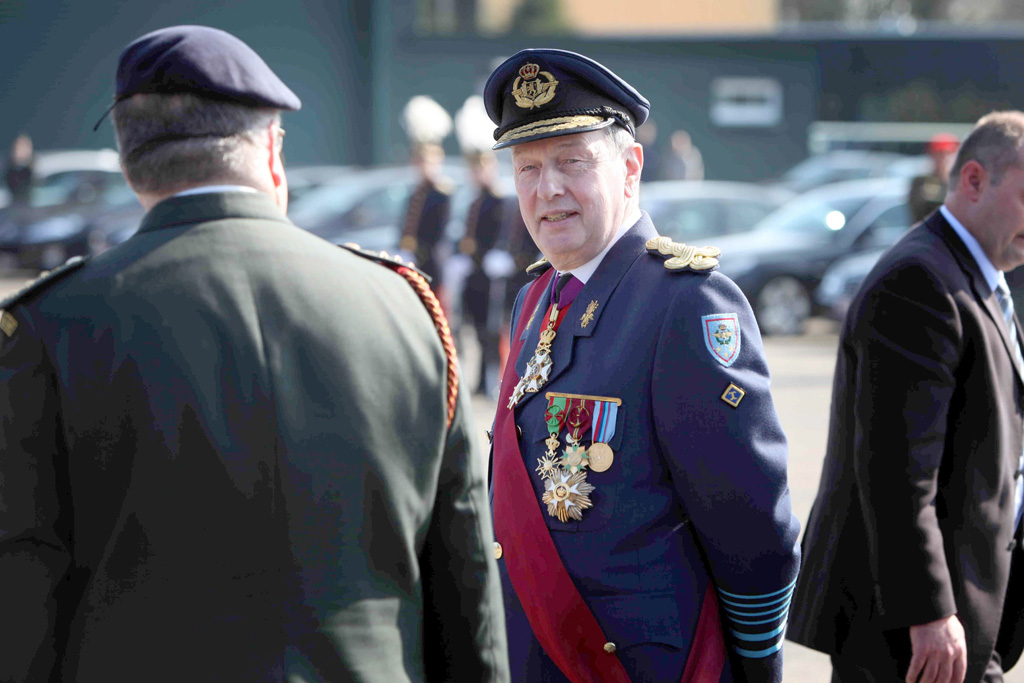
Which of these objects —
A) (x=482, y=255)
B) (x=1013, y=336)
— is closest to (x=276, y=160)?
(x=1013, y=336)

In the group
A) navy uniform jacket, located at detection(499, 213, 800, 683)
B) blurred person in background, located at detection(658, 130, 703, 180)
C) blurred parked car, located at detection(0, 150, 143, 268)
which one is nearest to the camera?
navy uniform jacket, located at detection(499, 213, 800, 683)

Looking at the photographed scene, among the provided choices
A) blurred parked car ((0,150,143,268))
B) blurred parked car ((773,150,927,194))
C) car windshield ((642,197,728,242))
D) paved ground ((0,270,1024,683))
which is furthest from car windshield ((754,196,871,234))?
blurred parked car ((0,150,143,268))

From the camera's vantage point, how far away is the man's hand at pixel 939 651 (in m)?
2.77

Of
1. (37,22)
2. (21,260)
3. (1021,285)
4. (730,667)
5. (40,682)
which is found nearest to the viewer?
(40,682)

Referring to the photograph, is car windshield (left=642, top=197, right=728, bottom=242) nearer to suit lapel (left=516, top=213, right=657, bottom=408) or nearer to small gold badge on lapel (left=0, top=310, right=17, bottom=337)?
suit lapel (left=516, top=213, right=657, bottom=408)

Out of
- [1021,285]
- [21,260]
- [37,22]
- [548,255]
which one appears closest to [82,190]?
[21,260]

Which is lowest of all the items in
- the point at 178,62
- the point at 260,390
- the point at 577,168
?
the point at 260,390

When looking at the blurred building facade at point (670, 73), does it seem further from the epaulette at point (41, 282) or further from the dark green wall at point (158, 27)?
the epaulette at point (41, 282)

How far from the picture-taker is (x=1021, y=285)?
10.1 m

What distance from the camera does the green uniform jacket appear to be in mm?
1746

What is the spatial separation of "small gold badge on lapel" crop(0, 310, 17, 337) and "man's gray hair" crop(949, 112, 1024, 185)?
7.57 feet

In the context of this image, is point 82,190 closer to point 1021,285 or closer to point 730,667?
point 1021,285

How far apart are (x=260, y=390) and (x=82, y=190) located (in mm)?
19249

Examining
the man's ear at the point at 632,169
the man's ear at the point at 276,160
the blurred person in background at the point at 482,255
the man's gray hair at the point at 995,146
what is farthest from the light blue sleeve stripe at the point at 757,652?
the blurred person in background at the point at 482,255
